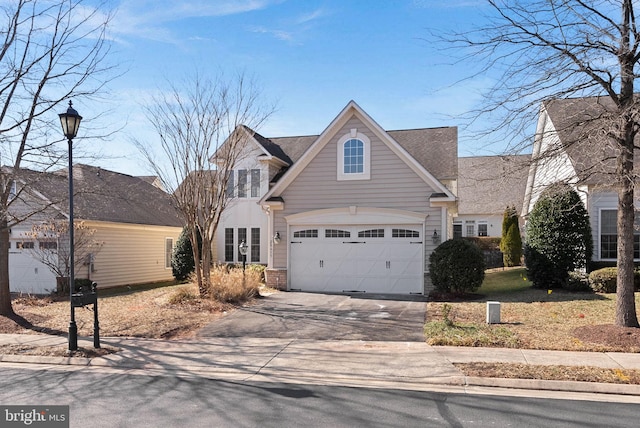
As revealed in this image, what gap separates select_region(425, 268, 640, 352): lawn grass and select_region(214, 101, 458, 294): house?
3.04 meters

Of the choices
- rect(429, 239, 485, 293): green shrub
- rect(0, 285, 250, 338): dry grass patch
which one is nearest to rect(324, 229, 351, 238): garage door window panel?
rect(429, 239, 485, 293): green shrub

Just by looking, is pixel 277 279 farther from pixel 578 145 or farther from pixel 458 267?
pixel 578 145

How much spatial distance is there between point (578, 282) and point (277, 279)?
1098 cm

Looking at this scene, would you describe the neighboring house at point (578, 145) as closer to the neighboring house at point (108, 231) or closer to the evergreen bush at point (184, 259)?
the neighboring house at point (108, 231)

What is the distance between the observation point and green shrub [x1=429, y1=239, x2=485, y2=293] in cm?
1556

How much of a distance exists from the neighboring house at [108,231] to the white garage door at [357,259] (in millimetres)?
7436

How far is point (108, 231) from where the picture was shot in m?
20.7

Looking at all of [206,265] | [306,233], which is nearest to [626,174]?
[306,233]

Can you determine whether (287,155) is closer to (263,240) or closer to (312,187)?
(263,240)

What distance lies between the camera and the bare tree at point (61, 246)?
18.2 m

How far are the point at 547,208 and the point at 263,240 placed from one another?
12546 millimetres

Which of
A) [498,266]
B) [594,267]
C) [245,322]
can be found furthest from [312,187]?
[498,266]

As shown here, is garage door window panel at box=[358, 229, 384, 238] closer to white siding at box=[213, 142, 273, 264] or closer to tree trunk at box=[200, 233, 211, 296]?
tree trunk at box=[200, 233, 211, 296]

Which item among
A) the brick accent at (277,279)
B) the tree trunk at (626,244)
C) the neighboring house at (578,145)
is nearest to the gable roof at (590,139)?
the neighboring house at (578,145)
